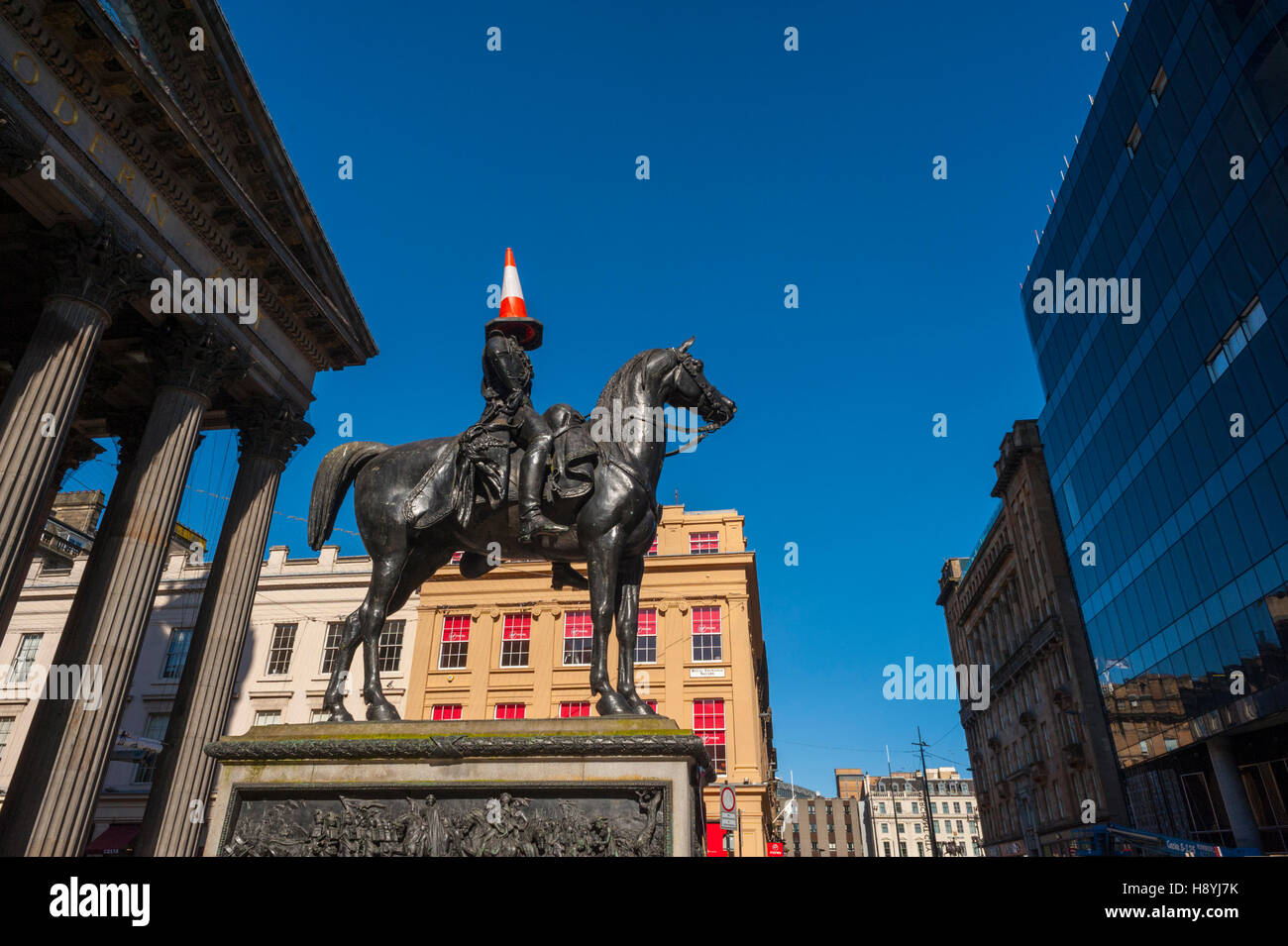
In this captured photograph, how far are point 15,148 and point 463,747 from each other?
43.9ft

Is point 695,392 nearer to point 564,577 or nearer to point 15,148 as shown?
point 564,577

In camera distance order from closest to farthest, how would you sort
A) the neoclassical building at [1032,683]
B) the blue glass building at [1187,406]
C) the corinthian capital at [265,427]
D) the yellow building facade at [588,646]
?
the corinthian capital at [265,427] < the blue glass building at [1187,406] < the yellow building facade at [588,646] < the neoclassical building at [1032,683]

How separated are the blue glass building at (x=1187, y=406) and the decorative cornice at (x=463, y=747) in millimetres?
29184

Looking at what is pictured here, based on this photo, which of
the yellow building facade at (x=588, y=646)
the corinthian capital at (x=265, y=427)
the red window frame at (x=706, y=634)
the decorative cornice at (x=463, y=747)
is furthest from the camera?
the red window frame at (x=706, y=634)

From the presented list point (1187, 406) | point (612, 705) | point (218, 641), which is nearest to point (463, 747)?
point (612, 705)

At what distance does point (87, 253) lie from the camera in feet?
46.9

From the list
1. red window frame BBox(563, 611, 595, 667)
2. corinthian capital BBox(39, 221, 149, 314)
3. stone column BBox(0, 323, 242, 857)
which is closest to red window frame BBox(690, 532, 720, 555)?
red window frame BBox(563, 611, 595, 667)

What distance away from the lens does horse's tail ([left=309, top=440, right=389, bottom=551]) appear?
757 cm

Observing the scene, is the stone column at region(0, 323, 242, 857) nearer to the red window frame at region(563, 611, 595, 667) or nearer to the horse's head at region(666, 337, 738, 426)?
the horse's head at region(666, 337, 738, 426)

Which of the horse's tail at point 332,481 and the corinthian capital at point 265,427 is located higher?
the corinthian capital at point 265,427

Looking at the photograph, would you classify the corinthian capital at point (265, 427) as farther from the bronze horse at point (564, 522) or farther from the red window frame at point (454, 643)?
the red window frame at point (454, 643)

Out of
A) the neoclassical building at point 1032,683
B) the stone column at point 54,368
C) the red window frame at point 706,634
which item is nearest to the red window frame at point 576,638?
the red window frame at point 706,634

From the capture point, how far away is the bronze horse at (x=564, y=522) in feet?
21.8
